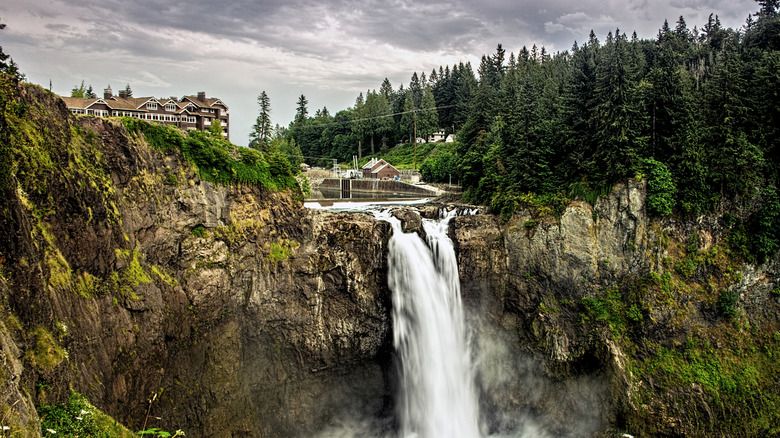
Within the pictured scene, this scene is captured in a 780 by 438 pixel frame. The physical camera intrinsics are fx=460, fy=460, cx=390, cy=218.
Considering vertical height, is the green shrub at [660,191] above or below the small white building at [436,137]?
below

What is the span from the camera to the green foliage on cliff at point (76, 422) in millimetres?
10172

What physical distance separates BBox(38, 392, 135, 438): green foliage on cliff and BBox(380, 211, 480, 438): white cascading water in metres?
16.1

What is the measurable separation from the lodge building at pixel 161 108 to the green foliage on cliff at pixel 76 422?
2480cm

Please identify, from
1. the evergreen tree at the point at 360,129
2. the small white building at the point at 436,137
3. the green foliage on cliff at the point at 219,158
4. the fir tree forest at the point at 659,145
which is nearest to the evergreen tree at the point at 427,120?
the small white building at the point at 436,137

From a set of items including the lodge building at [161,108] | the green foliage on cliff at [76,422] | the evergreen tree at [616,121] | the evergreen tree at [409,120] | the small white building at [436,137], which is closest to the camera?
the green foliage on cliff at [76,422]

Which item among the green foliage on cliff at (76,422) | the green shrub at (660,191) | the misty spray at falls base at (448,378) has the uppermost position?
the green shrub at (660,191)

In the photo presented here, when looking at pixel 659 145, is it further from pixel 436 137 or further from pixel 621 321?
pixel 436 137

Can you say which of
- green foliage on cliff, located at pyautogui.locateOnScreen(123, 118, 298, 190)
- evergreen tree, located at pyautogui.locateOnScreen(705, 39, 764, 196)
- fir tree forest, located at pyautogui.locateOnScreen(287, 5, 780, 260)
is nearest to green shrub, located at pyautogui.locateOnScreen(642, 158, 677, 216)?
fir tree forest, located at pyautogui.locateOnScreen(287, 5, 780, 260)

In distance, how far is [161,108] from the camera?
3778 cm

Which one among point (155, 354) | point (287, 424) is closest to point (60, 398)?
point (155, 354)

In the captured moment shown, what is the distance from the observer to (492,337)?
89.8ft

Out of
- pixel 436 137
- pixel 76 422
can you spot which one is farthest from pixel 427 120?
pixel 76 422

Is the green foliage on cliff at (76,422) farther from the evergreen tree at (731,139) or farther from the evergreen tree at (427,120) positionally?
the evergreen tree at (427,120)

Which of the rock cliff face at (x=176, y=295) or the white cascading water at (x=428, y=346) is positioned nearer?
the rock cliff face at (x=176, y=295)
